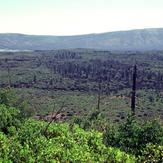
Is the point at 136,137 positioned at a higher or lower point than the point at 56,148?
lower

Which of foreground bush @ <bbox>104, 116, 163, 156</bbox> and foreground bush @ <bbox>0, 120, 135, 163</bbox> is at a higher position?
foreground bush @ <bbox>0, 120, 135, 163</bbox>

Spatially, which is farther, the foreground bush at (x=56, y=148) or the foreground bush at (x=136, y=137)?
the foreground bush at (x=136, y=137)

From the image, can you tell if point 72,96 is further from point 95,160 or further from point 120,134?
point 95,160

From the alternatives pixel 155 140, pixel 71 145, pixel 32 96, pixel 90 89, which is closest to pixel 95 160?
pixel 71 145

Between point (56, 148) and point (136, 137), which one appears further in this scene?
point (136, 137)

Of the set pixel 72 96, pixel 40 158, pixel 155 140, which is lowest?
pixel 72 96

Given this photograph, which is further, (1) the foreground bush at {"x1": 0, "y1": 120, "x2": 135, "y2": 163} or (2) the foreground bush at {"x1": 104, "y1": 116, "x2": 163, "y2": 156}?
(2) the foreground bush at {"x1": 104, "y1": 116, "x2": 163, "y2": 156}

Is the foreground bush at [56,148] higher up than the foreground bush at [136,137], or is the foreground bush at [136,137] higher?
the foreground bush at [56,148]

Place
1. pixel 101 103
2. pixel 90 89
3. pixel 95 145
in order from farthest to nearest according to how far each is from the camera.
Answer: pixel 90 89, pixel 101 103, pixel 95 145

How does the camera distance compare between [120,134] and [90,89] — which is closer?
[120,134]

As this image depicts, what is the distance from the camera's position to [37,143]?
3638 centimetres

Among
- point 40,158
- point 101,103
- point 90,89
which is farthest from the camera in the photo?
point 90,89

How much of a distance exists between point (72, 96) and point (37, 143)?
139 metres

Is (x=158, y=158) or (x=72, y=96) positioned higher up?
(x=158, y=158)
